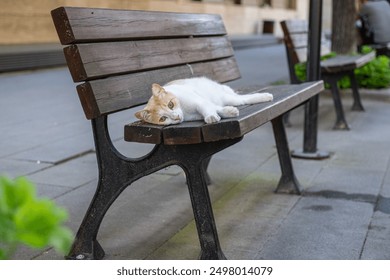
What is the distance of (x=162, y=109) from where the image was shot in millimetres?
2598

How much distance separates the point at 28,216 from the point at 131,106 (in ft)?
8.24

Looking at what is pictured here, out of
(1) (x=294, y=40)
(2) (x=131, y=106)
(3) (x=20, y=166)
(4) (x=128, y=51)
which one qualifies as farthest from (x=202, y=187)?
(1) (x=294, y=40)

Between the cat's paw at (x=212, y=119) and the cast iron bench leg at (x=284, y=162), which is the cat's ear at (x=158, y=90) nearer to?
the cat's paw at (x=212, y=119)

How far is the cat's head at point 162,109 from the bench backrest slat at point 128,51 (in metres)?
0.23

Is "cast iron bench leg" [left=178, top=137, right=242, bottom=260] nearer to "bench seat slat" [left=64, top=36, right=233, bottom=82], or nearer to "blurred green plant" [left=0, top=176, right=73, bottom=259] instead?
"bench seat slat" [left=64, top=36, right=233, bottom=82]

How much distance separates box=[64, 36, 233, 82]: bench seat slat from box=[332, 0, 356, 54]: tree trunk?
5.59 metres

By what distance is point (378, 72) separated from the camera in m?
8.81

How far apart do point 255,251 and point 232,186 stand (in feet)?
4.02

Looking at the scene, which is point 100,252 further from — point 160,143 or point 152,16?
point 152,16

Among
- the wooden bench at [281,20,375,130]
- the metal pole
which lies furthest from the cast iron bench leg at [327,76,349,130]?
the metal pole

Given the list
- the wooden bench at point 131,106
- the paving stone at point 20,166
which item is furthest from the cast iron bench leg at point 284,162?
the paving stone at point 20,166

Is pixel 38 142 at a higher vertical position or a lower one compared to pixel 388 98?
higher

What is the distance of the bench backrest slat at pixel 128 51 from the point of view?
2.67m
